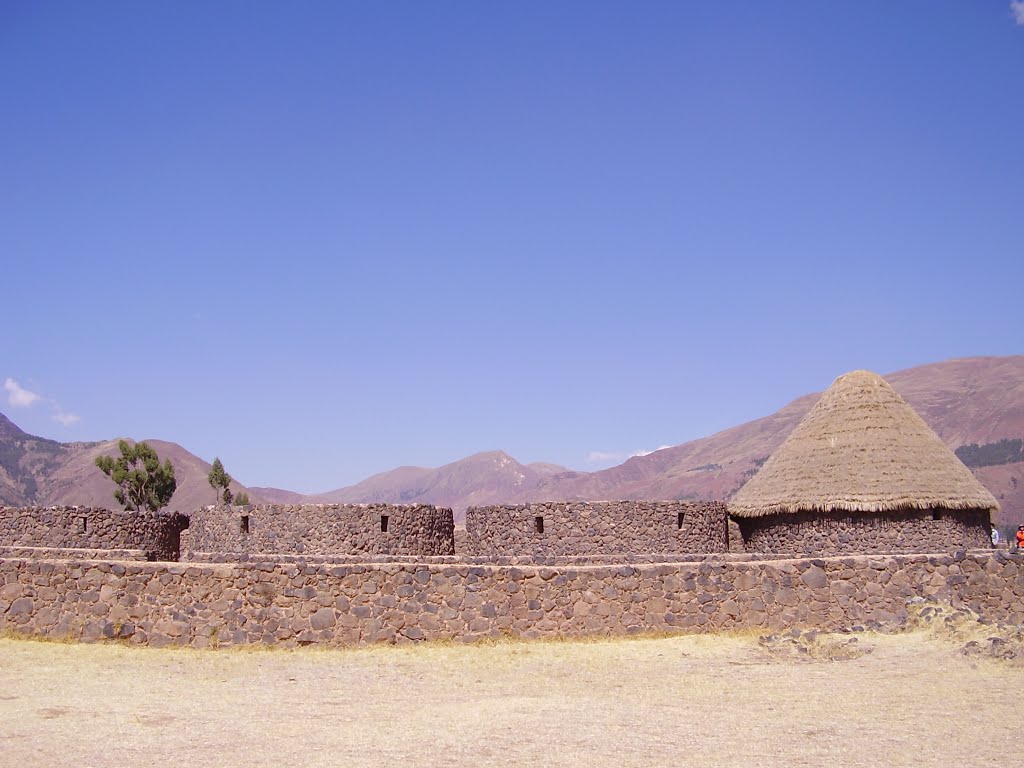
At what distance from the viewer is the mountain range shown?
93812 millimetres

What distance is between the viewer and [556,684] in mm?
10055

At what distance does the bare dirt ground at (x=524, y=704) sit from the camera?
7152 millimetres

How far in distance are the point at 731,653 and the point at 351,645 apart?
4529 mm

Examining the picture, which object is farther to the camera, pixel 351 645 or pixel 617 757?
pixel 351 645

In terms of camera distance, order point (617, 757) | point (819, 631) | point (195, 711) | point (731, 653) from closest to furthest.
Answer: point (617, 757), point (195, 711), point (731, 653), point (819, 631)

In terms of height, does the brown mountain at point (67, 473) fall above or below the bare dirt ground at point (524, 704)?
above

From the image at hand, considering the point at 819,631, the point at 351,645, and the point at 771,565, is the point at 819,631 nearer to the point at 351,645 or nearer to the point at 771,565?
the point at 771,565

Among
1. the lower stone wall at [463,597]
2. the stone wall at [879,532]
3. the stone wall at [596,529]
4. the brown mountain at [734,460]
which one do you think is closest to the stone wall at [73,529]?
the stone wall at [596,529]

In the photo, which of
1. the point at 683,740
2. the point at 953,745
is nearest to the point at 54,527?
the point at 683,740

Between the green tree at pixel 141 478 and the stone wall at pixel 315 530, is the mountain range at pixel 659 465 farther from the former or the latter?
the stone wall at pixel 315 530

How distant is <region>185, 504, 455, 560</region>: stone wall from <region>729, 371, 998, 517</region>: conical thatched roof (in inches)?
322

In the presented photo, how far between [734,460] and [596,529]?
10714 centimetres

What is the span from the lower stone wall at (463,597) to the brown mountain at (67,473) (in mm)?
74922

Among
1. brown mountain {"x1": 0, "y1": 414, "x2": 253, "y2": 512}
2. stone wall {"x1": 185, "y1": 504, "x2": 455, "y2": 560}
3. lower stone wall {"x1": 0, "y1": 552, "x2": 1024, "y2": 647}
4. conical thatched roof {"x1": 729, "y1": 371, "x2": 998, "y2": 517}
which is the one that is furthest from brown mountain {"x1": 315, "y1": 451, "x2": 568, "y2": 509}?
lower stone wall {"x1": 0, "y1": 552, "x2": 1024, "y2": 647}
